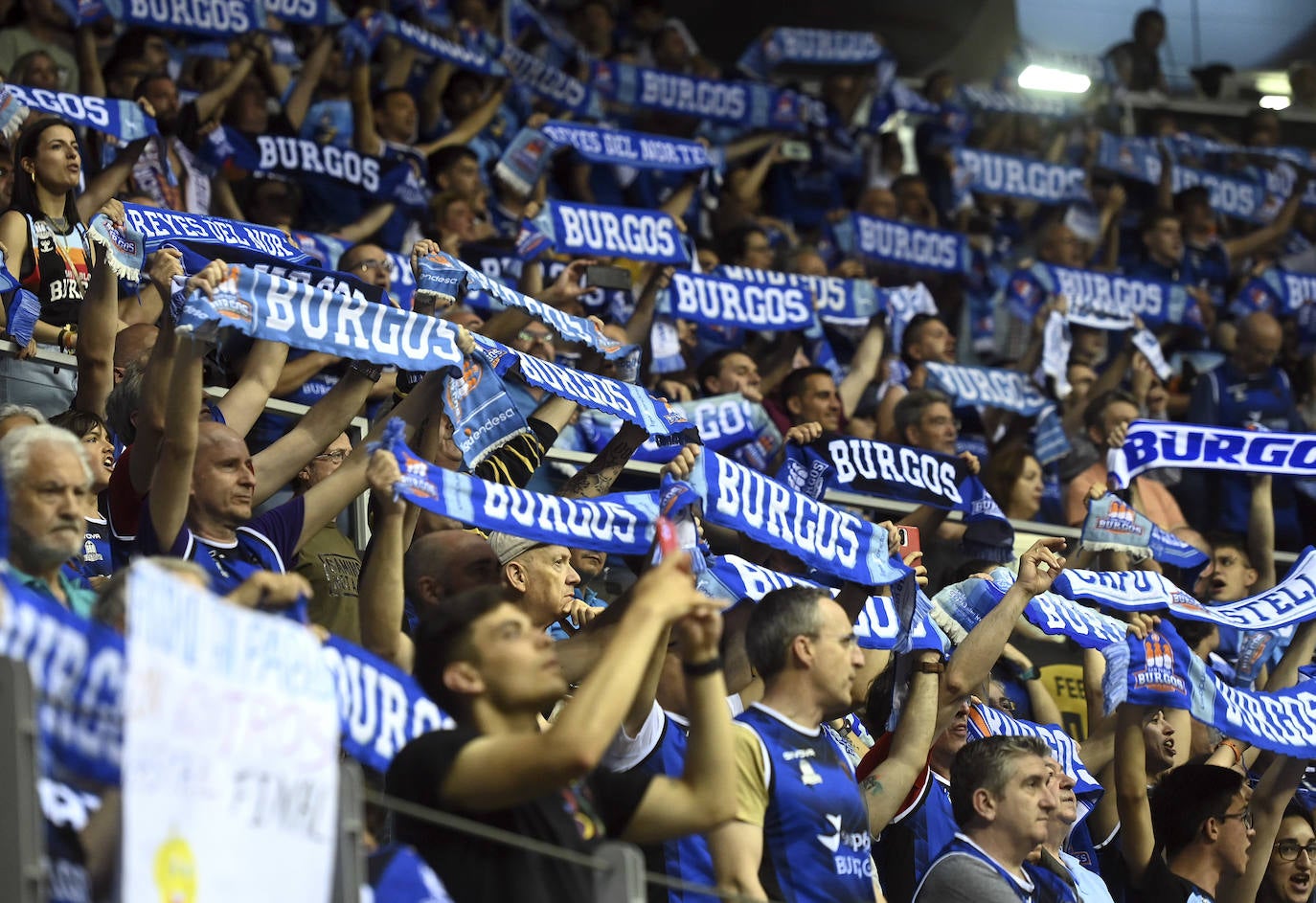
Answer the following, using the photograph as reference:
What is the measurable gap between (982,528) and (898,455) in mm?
411

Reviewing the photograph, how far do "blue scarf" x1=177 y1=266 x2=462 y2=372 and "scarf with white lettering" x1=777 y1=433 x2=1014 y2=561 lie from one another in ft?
6.55

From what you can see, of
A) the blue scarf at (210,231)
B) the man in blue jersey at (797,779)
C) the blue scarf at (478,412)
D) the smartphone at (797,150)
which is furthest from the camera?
the smartphone at (797,150)

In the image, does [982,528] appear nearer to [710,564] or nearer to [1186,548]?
[1186,548]

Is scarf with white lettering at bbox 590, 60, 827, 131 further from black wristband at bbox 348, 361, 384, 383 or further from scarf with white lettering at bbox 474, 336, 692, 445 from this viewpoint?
black wristband at bbox 348, 361, 384, 383

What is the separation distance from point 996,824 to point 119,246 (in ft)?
10.0

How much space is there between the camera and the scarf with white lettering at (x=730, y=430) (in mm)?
7879

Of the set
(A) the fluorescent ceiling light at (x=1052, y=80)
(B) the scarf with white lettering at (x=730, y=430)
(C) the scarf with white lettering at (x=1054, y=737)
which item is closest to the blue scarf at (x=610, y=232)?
(B) the scarf with white lettering at (x=730, y=430)

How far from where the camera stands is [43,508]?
4102 millimetres

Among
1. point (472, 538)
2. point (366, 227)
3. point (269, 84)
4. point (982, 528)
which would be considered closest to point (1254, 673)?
point (982, 528)

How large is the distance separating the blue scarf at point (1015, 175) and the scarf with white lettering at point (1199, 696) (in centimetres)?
715

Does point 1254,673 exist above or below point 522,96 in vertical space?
below

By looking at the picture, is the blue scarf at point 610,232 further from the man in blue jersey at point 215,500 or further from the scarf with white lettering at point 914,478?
the man in blue jersey at point 215,500

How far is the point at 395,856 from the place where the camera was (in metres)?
3.65

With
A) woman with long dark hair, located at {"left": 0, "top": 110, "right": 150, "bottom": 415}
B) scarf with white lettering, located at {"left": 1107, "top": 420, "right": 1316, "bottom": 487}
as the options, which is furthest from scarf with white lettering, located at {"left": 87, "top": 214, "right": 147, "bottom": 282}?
scarf with white lettering, located at {"left": 1107, "top": 420, "right": 1316, "bottom": 487}
